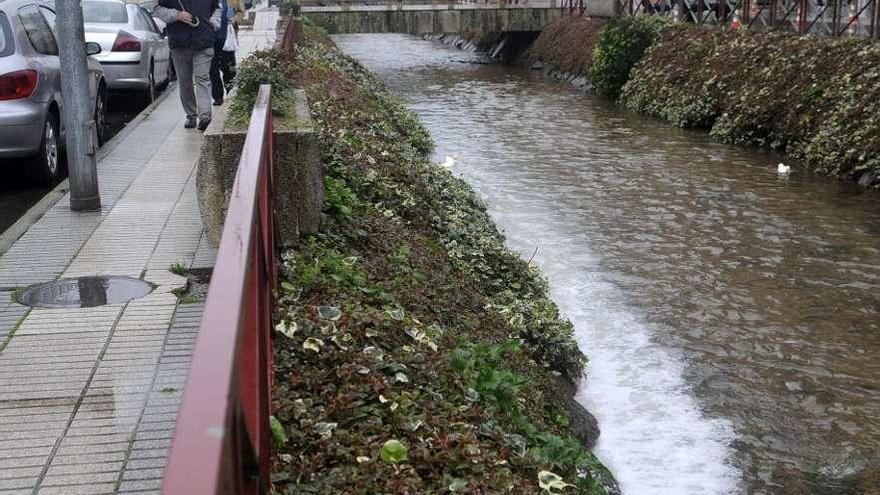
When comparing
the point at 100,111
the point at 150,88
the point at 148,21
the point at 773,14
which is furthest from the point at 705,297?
the point at 773,14

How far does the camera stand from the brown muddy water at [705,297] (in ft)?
21.9

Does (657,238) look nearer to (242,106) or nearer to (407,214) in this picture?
(407,214)

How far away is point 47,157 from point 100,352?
514 cm

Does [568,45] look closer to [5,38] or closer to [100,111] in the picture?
[100,111]

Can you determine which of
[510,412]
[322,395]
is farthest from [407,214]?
[322,395]

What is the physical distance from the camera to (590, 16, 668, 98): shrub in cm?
2541

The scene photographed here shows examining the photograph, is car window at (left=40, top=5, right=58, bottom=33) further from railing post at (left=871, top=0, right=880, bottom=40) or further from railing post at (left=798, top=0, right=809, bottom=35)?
railing post at (left=798, top=0, right=809, bottom=35)

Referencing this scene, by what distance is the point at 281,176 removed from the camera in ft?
20.8

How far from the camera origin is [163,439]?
425 centimetres

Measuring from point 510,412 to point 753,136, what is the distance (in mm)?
13995

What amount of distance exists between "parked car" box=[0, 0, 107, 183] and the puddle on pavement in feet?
9.36

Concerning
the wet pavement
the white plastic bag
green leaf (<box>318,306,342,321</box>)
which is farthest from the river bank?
green leaf (<box>318,306,342,321</box>)

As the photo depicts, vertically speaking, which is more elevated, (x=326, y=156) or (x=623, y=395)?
(x=326, y=156)

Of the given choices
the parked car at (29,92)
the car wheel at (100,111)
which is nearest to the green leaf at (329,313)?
the parked car at (29,92)
